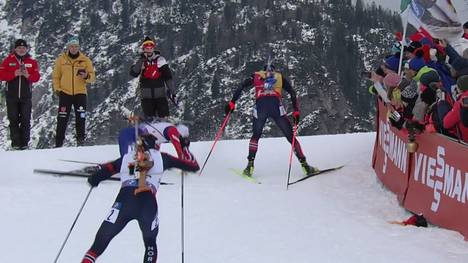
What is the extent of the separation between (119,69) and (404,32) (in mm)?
169461

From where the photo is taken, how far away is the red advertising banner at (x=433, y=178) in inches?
243

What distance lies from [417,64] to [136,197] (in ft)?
14.9

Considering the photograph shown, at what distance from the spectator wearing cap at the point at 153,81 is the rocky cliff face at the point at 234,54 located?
105 metres

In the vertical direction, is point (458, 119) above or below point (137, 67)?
above

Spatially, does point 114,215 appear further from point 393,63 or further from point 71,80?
point 71,80

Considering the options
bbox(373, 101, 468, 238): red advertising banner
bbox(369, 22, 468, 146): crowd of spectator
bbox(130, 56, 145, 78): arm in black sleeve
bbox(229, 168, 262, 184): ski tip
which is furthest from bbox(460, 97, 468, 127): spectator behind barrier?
bbox(130, 56, 145, 78): arm in black sleeve

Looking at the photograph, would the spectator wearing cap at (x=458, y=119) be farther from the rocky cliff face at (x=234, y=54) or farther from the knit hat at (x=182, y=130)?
the rocky cliff face at (x=234, y=54)

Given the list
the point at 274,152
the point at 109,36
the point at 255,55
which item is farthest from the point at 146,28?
the point at 274,152

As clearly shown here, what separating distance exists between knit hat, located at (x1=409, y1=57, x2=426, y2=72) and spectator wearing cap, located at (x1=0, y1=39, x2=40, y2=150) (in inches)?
260

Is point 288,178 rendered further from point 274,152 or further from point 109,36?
point 109,36

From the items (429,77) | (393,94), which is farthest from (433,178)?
(393,94)

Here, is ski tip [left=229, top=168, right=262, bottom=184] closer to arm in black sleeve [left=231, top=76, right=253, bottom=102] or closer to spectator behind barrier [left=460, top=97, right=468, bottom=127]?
arm in black sleeve [left=231, top=76, right=253, bottom=102]

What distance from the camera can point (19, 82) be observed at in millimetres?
11406

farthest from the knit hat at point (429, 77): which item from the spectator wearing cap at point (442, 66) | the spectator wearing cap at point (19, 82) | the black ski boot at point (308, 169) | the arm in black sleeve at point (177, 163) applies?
the spectator wearing cap at point (19, 82)
